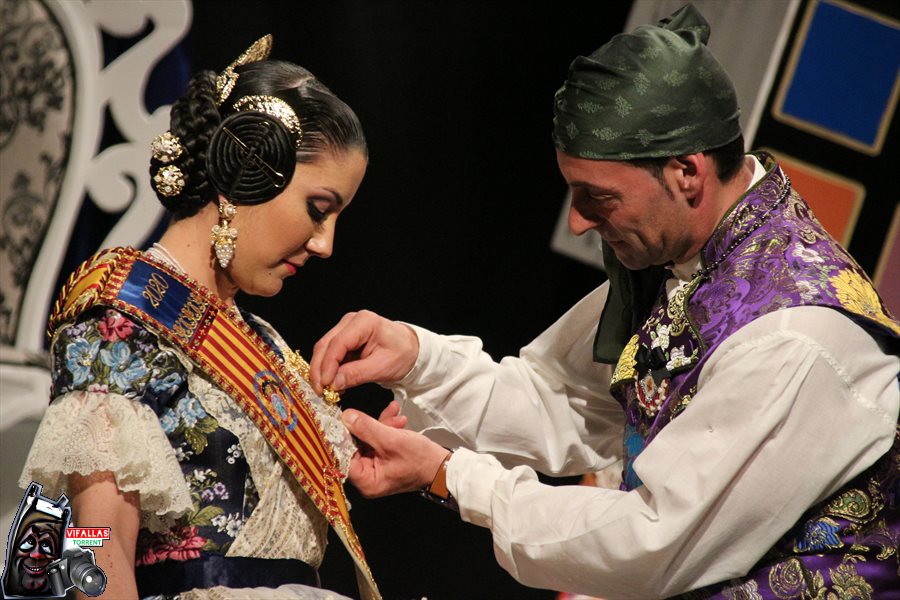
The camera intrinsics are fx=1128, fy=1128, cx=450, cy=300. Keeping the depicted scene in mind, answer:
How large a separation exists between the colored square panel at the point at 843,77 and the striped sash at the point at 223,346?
1875mm

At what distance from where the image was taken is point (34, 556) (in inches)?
63.3

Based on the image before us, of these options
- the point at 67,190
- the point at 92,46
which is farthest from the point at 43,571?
the point at 92,46

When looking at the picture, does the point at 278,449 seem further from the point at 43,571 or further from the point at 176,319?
the point at 43,571

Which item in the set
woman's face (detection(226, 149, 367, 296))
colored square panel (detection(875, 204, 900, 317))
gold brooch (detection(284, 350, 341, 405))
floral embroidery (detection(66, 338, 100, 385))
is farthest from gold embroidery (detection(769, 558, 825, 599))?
colored square panel (detection(875, 204, 900, 317))

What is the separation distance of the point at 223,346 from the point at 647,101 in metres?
0.79

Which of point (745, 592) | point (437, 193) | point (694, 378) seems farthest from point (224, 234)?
point (437, 193)

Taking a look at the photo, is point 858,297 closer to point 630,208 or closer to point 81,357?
point 630,208

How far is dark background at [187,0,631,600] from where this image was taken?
2.84 m

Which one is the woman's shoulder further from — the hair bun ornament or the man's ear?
the man's ear

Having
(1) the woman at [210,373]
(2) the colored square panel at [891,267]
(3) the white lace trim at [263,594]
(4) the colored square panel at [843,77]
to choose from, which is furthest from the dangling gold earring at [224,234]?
(2) the colored square panel at [891,267]

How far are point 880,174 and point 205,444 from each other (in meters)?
2.25

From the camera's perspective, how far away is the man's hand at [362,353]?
195 cm

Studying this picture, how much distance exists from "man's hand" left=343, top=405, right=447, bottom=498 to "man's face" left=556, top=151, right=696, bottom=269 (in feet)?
1.53

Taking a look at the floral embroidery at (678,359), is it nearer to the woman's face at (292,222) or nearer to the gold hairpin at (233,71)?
the woman's face at (292,222)
